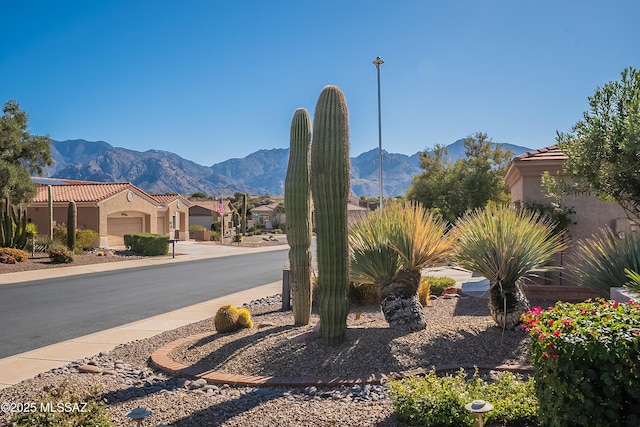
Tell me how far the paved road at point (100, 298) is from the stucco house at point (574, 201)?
8.53 meters

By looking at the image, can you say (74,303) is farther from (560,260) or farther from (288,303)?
(560,260)

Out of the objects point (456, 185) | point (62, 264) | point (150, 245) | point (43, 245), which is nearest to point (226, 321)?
point (62, 264)

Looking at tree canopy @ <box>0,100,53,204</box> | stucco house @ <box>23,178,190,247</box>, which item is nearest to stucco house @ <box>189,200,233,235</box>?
stucco house @ <box>23,178,190,247</box>

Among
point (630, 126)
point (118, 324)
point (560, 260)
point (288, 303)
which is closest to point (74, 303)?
point (118, 324)

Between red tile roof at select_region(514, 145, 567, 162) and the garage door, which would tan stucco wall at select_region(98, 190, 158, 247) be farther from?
red tile roof at select_region(514, 145, 567, 162)

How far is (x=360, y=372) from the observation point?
19.4ft

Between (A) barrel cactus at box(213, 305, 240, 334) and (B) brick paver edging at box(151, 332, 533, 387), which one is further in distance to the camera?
(A) barrel cactus at box(213, 305, 240, 334)

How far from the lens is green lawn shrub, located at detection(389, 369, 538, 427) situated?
14.0ft

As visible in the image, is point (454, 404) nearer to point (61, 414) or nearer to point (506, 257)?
point (61, 414)

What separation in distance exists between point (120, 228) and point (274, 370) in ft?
117

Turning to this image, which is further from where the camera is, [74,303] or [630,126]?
[74,303]

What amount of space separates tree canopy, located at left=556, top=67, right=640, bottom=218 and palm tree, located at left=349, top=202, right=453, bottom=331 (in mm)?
2468

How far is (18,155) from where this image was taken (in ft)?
98.2

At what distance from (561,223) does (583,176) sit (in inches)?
155
